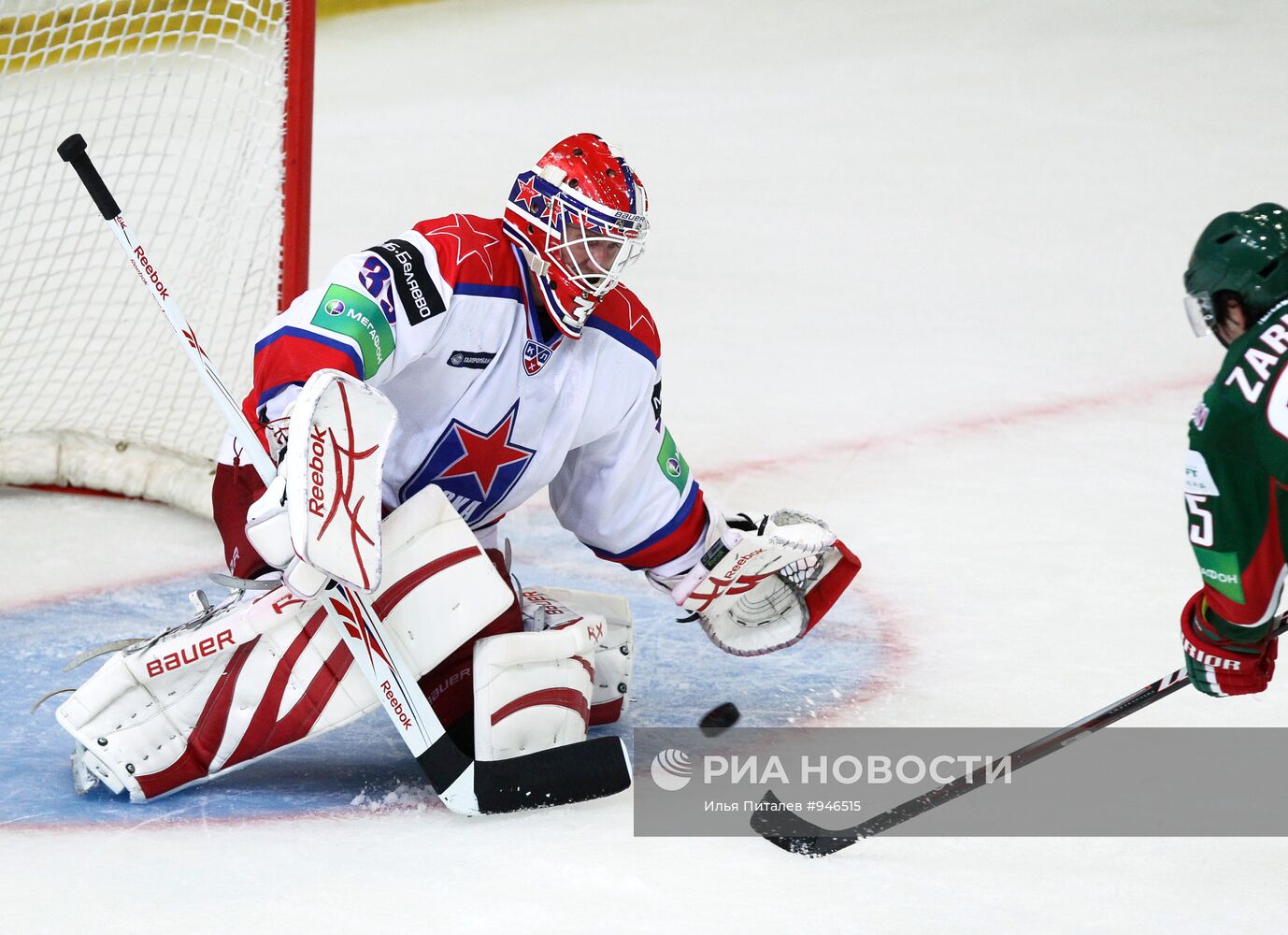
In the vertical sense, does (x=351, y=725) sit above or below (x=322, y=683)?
below

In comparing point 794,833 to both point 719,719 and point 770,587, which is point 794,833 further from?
point 770,587


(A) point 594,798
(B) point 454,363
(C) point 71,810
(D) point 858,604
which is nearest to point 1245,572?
(A) point 594,798

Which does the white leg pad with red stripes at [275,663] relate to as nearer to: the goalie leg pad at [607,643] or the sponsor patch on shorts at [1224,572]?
the goalie leg pad at [607,643]

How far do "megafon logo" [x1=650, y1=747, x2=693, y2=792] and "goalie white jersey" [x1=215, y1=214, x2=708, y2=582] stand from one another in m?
0.33

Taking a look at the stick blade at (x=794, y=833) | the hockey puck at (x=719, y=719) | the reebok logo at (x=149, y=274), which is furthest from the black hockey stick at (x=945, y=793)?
the reebok logo at (x=149, y=274)

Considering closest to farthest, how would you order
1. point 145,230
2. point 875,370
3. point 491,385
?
point 491,385 < point 145,230 < point 875,370

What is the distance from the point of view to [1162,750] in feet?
8.37

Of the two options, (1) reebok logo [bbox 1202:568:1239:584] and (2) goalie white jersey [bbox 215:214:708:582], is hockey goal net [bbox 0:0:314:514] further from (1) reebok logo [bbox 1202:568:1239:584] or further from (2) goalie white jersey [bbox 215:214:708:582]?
(1) reebok logo [bbox 1202:568:1239:584]

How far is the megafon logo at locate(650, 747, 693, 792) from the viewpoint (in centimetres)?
243

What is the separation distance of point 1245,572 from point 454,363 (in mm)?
1091

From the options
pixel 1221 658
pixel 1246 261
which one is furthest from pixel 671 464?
pixel 1246 261

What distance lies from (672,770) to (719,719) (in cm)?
24

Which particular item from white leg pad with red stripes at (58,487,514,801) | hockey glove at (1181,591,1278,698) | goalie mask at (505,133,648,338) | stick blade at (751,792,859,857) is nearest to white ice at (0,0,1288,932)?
stick blade at (751,792,859,857)

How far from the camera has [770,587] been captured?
111 inches
